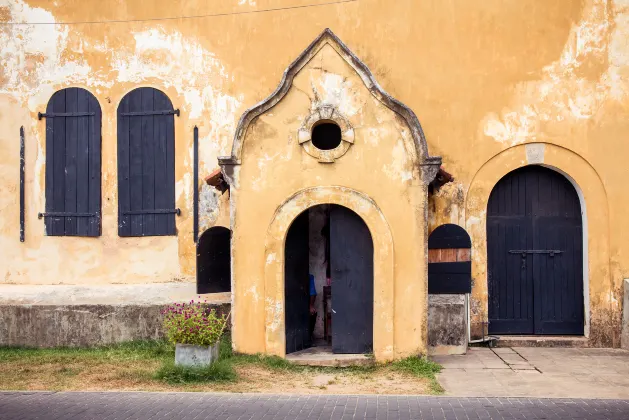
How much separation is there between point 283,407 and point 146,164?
20.2 feet

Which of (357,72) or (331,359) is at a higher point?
(357,72)

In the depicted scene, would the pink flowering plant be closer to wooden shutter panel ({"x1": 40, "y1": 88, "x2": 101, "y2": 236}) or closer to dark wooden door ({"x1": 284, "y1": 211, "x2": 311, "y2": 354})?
dark wooden door ({"x1": 284, "y1": 211, "x2": 311, "y2": 354})

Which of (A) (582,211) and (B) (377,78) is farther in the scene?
(B) (377,78)

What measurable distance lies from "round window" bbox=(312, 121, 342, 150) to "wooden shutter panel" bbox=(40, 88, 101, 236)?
425 cm

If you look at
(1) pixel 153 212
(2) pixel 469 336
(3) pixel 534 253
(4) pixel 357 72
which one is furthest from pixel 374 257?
(1) pixel 153 212

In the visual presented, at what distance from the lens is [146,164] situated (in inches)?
495

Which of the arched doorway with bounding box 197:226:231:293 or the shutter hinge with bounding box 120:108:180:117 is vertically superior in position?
the shutter hinge with bounding box 120:108:180:117

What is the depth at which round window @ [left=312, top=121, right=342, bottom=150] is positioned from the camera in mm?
10808

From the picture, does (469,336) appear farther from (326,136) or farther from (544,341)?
(326,136)

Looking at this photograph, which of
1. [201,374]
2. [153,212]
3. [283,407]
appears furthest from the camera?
[153,212]

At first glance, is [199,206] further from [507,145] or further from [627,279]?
[627,279]

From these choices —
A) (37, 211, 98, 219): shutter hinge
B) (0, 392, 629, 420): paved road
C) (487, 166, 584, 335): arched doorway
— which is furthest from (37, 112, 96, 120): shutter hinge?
(487, 166, 584, 335): arched doorway

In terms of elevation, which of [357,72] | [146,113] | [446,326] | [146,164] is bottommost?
[446,326]

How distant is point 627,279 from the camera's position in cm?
1170
